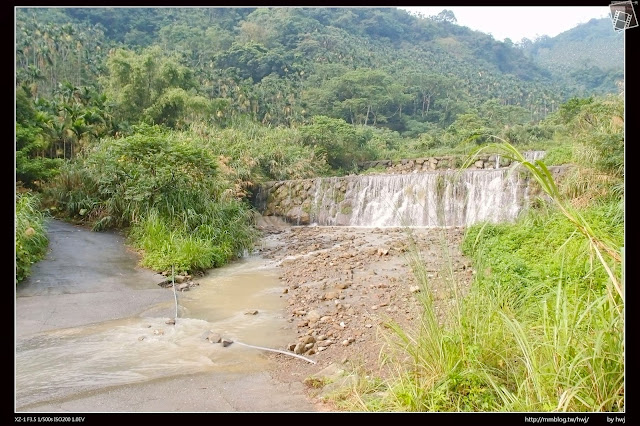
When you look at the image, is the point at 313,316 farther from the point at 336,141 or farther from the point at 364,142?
the point at 364,142

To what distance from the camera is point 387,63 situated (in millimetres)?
15016

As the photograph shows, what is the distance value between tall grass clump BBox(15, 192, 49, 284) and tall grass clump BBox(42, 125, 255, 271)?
0.75 meters

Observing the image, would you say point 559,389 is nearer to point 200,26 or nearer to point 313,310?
point 313,310

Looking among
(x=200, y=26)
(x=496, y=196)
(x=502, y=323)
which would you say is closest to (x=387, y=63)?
(x=200, y=26)

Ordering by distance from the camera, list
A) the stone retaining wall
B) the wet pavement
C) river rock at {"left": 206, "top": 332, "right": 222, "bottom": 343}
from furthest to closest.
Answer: the stone retaining wall → river rock at {"left": 206, "top": 332, "right": 222, "bottom": 343} → the wet pavement

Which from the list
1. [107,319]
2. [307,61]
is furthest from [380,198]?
[307,61]

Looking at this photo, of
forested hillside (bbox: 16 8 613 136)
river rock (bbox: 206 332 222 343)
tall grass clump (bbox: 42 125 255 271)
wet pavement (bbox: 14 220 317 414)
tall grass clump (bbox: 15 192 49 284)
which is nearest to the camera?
wet pavement (bbox: 14 220 317 414)

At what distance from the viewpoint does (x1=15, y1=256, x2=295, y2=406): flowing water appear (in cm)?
220

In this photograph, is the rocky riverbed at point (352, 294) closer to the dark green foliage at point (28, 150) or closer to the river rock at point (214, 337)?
the river rock at point (214, 337)

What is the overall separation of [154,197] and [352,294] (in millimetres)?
2995

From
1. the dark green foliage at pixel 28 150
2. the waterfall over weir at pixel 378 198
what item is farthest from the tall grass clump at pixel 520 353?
the waterfall over weir at pixel 378 198

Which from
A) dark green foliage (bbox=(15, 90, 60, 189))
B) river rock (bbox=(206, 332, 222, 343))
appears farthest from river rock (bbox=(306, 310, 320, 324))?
dark green foliage (bbox=(15, 90, 60, 189))

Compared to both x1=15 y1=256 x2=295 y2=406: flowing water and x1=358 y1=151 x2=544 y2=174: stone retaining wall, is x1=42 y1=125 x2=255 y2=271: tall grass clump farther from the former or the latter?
x1=358 y1=151 x2=544 y2=174: stone retaining wall
